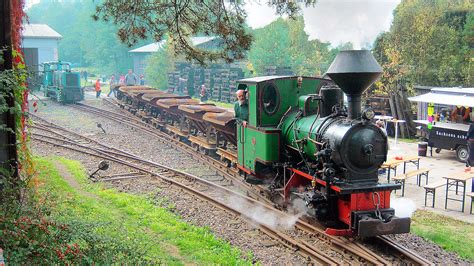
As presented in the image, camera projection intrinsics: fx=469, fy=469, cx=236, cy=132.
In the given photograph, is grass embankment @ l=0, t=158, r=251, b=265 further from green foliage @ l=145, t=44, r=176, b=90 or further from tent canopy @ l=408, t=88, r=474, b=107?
green foliage @ l=145, t=44, r=176, b=90

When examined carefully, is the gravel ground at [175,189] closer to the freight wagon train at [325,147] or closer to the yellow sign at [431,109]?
the freight wagon train at [325,147]

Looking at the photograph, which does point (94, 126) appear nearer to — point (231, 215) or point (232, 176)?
point (232, 176)

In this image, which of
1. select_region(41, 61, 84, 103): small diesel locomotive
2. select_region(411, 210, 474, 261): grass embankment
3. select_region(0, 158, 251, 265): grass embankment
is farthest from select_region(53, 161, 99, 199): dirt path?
select_region(41, 61, 84, 103): small diesel locomotive

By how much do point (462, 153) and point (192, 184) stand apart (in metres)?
9.63

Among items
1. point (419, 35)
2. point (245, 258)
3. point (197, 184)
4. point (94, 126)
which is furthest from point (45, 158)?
point (419, 35)

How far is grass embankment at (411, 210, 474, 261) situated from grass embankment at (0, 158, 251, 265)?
3655 millimetres

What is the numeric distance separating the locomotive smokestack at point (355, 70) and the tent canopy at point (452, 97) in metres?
9.23

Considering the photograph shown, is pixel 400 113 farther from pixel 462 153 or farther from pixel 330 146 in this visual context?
pixel 330 146

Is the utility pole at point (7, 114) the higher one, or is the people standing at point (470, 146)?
the utility pole at point (7, 114)

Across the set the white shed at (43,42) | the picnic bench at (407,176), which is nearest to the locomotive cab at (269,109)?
the picnic bench at (407,176)

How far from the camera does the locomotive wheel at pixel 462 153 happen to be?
15625 millimetres

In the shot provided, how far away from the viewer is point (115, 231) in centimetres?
723

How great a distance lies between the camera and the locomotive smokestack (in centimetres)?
741

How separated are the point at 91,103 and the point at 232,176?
1867cm
